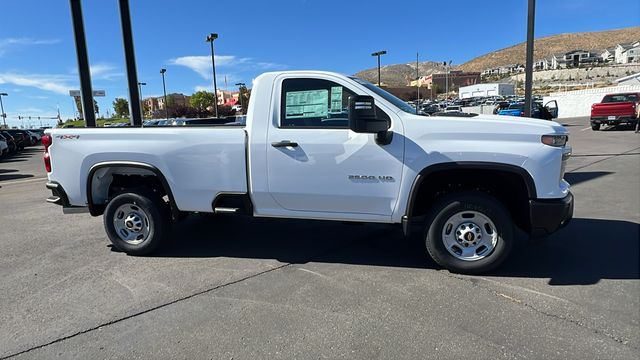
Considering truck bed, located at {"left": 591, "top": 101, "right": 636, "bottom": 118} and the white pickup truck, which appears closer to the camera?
the white pickup truck

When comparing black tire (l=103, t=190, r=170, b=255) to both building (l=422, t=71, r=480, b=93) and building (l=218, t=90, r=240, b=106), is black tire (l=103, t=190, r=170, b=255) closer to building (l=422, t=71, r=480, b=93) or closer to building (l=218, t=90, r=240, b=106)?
building (l=218, t=90, r=240, b=106)

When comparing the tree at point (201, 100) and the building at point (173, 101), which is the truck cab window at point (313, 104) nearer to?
the tree at point (201, 100)

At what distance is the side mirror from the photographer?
12.3 ft

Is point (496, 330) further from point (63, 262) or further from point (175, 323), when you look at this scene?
point (63, 262)

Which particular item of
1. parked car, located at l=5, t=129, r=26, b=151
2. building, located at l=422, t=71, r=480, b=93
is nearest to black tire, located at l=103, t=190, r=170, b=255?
parked car, located at l=5, t=129, r=26, b=151

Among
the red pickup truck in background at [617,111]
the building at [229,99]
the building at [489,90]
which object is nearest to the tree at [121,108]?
the building at [229,99]

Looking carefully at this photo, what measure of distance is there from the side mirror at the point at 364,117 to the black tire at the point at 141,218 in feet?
8.30

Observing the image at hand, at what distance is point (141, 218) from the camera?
494cm

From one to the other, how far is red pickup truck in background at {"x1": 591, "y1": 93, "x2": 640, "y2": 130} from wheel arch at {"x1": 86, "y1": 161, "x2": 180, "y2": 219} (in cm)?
2225

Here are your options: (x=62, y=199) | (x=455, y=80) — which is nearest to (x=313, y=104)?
(x=62, y=199)

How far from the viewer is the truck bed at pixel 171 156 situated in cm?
444

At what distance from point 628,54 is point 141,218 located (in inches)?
5897

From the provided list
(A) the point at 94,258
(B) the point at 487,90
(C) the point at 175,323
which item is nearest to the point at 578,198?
(C) the point at 175,323

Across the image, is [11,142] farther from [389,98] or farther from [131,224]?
[389,98]
